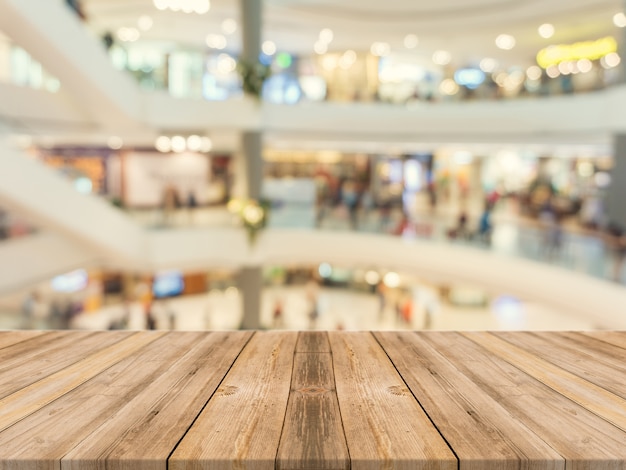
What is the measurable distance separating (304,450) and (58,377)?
0.90m

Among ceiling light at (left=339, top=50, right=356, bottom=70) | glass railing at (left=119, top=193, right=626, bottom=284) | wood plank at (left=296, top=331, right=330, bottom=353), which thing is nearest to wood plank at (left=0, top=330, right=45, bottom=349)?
wood plank at (left=296, top=331, right=330, bottom=353)

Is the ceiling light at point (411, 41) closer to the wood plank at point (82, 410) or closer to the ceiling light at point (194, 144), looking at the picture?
the ceiling light at point (194, 144)

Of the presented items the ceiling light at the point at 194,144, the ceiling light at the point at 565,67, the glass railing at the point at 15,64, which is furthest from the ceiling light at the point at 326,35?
the glass railing at the point at 15,64

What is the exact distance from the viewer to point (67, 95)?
1216 cm

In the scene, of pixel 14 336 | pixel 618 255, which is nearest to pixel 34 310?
pixel 618 255

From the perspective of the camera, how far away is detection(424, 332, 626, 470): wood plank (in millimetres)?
1384

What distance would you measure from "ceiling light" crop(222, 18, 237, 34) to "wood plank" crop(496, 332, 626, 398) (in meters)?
16.5

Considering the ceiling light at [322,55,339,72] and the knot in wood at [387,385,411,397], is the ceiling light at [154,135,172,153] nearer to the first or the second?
the ceiling light at [322,55,339,72]

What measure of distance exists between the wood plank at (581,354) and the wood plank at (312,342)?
2.27 feet

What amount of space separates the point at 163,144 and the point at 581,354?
16.8 m

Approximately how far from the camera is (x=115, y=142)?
17.0 metres

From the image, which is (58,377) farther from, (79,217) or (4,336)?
(79,217)

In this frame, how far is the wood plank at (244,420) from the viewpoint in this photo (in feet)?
4.44

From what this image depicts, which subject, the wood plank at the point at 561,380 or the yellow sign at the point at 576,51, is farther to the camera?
the yellow sign at the point at 576,51
